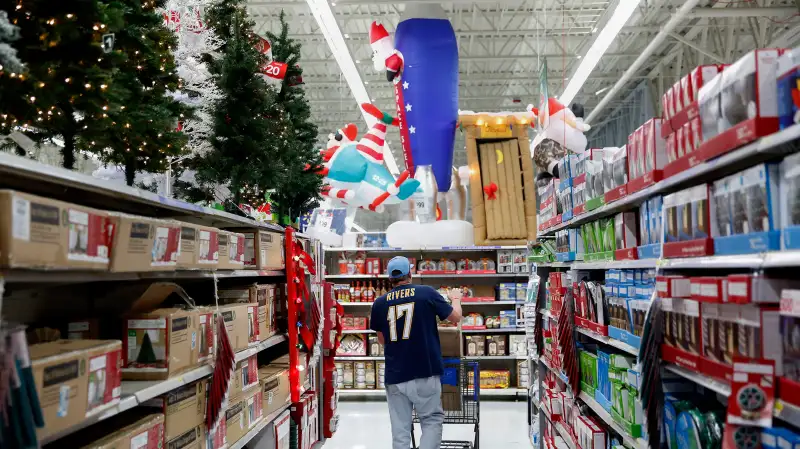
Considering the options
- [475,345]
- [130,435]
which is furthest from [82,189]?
[475,345]

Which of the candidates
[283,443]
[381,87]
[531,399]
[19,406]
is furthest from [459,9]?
[19,406]

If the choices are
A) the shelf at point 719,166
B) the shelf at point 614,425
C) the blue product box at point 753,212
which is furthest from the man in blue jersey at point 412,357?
the blue product box at point 753,212

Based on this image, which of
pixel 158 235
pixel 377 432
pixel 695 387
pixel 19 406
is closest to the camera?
pixel 19 406

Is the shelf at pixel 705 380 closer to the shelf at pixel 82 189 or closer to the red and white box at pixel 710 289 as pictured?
the red and white box at pixel 710 289

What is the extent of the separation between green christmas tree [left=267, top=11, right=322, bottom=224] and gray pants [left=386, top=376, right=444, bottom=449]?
185 cm

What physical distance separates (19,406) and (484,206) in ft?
20.2

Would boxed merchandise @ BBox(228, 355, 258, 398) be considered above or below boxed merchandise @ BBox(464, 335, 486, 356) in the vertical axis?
above

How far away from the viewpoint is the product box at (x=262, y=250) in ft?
13.3

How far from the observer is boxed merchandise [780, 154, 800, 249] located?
1740mm

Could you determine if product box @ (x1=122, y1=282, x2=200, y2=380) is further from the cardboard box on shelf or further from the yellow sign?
the yellow sign

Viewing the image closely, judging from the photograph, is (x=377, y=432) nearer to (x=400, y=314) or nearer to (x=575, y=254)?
(x=400, y=314)

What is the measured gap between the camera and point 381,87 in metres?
17.4

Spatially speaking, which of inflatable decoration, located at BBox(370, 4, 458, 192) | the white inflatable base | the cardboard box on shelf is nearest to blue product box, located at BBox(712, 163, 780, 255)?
the cardboard box on shelf

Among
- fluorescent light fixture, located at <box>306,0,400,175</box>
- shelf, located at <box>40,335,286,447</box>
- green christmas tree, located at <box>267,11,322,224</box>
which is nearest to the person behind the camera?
shelf, located at <box>40,335,286,447</box>
